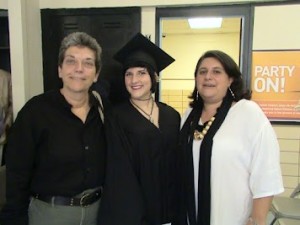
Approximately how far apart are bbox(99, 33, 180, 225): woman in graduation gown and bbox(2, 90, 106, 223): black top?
0.48 feet

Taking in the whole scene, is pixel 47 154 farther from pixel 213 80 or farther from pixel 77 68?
pixel 213 80

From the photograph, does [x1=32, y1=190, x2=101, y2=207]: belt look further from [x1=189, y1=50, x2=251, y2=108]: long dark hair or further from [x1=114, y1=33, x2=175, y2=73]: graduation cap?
[x1=189, y1=50, x2=251, y2=108]: long dark hair

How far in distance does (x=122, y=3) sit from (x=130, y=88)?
49.7 inches

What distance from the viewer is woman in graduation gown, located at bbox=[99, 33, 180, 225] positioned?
1323 mm

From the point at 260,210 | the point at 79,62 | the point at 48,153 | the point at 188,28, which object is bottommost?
the point at 260,210

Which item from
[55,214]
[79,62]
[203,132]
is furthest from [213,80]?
[55,214]

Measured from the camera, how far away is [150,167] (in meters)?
1.38

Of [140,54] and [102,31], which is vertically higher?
[102,31]

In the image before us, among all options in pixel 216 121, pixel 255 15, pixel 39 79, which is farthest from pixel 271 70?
pixel 39 79

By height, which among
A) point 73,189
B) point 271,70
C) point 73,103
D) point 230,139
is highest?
point 271,70

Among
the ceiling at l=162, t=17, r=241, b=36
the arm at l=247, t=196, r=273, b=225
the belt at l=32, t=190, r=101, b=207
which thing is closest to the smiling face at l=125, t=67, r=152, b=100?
the belt at l=32, t=190, r=101, b=207

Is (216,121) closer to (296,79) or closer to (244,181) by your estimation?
(244,181)

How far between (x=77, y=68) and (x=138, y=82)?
31 centimetres

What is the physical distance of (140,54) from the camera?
1.45 meters
